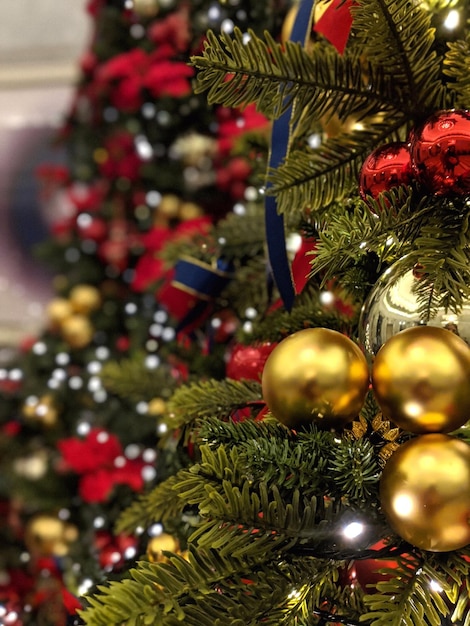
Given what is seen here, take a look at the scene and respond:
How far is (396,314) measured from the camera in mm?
321

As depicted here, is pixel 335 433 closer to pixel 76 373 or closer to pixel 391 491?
pixel 391 491

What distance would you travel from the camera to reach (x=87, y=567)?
1.83ft

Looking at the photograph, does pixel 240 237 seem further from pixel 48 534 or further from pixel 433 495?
pixel 48 534

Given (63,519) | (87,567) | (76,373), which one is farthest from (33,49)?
(87,567)

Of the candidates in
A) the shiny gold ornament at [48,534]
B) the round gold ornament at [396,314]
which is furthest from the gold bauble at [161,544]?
the shiny gold ornament at [48,534]

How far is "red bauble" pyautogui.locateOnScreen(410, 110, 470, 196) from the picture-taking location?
1.07ft

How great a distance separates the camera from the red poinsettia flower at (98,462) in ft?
3.70

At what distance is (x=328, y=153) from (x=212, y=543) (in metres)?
0.26

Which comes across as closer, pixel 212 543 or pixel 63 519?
pixel 212 543

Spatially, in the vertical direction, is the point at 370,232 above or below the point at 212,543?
above

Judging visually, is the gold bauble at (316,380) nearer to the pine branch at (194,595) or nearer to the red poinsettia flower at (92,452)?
the pine branch at (194,595)

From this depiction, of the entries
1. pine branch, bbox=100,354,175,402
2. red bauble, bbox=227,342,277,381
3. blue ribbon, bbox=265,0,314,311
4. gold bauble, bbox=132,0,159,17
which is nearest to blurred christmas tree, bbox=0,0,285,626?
gold bauble, bbox=132,0,159,17

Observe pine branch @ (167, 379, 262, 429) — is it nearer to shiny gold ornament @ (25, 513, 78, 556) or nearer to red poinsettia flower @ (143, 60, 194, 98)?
red poinsettia flower @ (143, 60, 194, 98)

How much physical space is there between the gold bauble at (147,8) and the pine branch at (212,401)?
1104 millimetres
